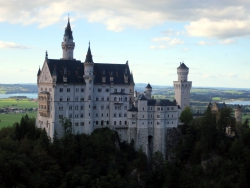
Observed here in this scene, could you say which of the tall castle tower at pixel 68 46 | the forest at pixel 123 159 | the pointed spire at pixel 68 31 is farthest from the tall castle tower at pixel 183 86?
the pointed spire at pixel 68 31

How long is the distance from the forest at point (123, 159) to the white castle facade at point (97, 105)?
7.13 feet

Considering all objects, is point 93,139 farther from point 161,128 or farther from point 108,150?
point 161,128

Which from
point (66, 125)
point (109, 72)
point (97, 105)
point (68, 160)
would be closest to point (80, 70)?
point (109, 72)

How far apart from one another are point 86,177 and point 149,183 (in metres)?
14.4

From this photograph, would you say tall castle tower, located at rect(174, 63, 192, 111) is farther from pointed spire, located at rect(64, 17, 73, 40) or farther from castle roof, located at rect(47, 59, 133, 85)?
pointed spire, located at rect(64, 17, 73, 40)

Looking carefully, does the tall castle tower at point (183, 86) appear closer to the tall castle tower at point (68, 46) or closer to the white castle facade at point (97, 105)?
the white castle facade at point (97, 105)

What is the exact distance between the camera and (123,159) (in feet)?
275

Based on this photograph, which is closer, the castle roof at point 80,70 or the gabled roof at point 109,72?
the castle roof at point 80,70

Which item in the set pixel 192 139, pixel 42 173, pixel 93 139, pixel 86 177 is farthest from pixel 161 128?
pixel 42 173

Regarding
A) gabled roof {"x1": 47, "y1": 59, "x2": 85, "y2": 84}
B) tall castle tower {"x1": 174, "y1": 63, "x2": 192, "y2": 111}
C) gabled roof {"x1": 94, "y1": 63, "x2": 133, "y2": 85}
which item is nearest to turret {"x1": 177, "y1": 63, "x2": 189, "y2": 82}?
tall castle tower {"x1": 174, "y1": 63, "x2": 192, "y2": 111}

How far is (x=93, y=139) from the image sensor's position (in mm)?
82500

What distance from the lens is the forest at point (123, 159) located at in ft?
245

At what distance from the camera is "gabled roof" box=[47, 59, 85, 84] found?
84.3 m

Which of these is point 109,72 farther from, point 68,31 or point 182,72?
point 182,72
